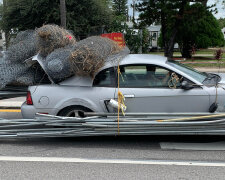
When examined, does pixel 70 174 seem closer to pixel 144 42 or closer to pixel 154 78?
pixel 154 78

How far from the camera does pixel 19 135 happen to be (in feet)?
17.2

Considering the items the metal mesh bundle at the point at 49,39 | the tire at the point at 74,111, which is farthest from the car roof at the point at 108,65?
the metal mesh bundle at the point at 49,39

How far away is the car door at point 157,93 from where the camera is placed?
5.16 m

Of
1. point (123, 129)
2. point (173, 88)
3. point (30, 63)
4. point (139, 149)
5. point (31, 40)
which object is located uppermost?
point (31, 40)

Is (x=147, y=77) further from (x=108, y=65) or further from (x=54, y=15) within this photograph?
(x=54, y=15)

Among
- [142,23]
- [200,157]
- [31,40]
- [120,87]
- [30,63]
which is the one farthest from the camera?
[142,23]

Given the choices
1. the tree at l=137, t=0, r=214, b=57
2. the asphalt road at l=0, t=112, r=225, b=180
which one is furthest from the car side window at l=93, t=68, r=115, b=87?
the tree at l=137, t=0, r=214, b=57

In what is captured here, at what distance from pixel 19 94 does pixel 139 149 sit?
2886 mm

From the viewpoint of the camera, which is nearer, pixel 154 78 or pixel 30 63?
pixel 154 78

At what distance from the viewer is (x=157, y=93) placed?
522 cm

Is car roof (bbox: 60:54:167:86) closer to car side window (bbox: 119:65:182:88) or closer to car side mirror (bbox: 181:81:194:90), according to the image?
car side window (bbox: 119:65:182:88)

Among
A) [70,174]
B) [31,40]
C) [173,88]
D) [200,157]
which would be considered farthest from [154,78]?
[31,40]

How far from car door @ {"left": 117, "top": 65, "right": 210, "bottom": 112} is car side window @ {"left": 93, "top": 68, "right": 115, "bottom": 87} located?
173 millimetres

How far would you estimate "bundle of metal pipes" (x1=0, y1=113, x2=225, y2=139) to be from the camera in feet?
16.0
